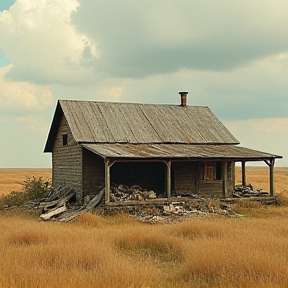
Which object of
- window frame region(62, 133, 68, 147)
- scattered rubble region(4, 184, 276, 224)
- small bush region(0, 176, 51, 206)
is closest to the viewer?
scattered rubble region(4, 184, 276, 224)

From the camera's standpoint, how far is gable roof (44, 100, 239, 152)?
22.3 meters

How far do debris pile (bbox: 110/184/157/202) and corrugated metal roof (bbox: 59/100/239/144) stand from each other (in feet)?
8.13

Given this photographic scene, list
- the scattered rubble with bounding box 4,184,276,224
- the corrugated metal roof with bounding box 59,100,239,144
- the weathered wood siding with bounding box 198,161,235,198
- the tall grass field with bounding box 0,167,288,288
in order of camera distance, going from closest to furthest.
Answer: the tall grass field with bounding box 0,167,288,288 → the scattered rubble with bounding box 4,184,276,224 → the corrugated metal roof with bounding box 59,100,239,144 → the weathered wood siding with bounding box 198,161,235,198

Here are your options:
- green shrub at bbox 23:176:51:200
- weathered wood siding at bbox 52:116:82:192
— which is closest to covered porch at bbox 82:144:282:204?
weathered wood siding at bbox 52:116:82:192

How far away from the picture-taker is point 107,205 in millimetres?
18609

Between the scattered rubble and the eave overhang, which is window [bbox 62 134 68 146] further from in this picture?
the eave overhang

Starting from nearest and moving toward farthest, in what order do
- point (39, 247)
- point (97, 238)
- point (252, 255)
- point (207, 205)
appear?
1. point (252, 255)
2. point (39, 247)
3. point (97, 238)
4. point (207, 205)

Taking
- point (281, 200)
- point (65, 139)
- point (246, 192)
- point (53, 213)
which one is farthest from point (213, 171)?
point (53, 213)

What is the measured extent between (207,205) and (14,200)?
411 inches

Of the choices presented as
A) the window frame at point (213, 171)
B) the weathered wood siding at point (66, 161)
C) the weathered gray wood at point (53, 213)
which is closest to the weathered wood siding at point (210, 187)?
the window frame at point (213, 171)

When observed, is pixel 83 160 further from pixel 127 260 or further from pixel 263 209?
pixel 127 260

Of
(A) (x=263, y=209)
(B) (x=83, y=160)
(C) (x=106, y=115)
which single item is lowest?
(A) (x=263, y=209)

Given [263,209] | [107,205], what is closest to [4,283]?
[107,205]

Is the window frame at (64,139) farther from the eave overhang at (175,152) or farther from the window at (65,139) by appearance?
the eave overhang at (175,152)
